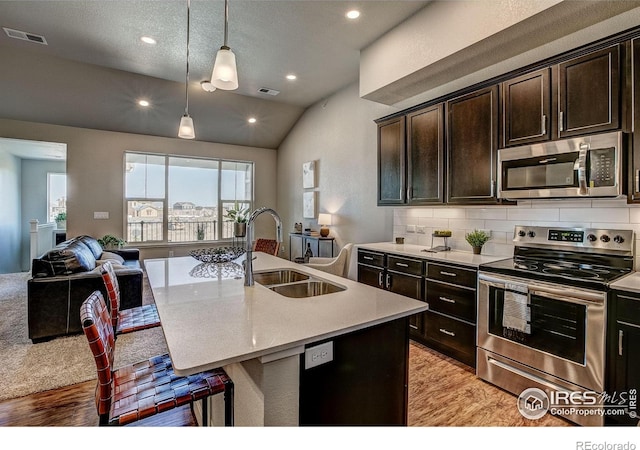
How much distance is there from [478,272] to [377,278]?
1245 mm

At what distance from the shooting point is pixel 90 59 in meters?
4.49

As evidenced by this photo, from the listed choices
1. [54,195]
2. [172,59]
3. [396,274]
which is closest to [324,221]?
[396,274]

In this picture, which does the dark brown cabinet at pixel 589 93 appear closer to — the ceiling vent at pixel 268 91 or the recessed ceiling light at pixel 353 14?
the recessed ceiling light at pixel 353 14

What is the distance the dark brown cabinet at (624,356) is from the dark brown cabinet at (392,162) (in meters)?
2.18

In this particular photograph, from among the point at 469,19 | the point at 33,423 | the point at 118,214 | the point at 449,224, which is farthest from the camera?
the point at 118,214

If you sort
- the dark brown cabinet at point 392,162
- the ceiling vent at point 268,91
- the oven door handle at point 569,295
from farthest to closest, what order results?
the ceiling vent at point 268,91
the dark brown cabinet at point 392,162
the oven door handle at point 569,295

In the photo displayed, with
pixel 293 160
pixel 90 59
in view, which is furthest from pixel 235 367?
pixel 293 160

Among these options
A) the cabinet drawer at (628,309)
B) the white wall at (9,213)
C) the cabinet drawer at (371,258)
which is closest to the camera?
the cabinet drawer at (628,309)

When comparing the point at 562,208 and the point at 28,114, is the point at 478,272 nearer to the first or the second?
the point at 562,208

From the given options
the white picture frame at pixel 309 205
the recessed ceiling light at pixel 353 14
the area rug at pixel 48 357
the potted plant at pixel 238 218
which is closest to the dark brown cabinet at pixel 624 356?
the recessed ceiling light at pixel 353 14

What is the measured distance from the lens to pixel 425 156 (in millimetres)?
3465

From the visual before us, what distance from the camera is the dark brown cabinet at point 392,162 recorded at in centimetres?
375

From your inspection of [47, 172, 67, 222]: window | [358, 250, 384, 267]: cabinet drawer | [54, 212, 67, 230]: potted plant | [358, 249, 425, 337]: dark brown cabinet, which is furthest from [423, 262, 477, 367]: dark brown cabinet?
[47, 172, 67, 222]: window

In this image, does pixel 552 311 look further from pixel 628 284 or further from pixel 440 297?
pixel 440 297
